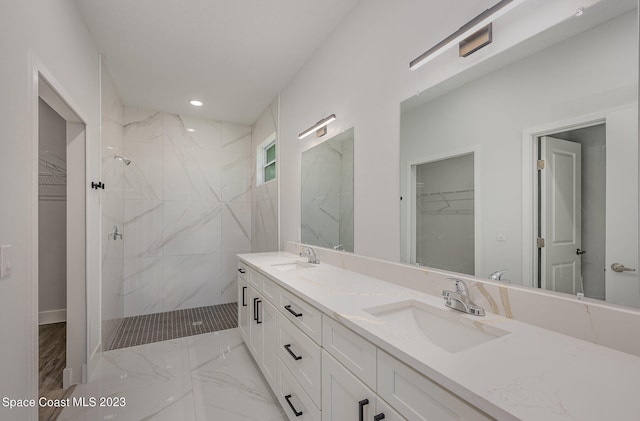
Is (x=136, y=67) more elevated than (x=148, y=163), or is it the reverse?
(x=136, y=67)

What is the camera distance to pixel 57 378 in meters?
2.19

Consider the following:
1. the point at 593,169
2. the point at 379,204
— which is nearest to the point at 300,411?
the point at 379,204

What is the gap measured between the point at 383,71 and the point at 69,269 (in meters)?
2.59

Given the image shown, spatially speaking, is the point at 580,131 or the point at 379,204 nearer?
the point at 580,131

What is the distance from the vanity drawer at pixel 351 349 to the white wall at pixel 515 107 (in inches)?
23.8

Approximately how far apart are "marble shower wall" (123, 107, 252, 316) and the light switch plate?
2893 millimetres

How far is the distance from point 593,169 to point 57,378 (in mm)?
3453

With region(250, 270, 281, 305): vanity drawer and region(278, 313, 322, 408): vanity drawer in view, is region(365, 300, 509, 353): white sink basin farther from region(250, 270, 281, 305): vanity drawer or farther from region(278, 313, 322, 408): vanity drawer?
region(250, 270, 281, 305): vanity drawer

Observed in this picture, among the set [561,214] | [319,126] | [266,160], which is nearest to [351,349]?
[561,214]

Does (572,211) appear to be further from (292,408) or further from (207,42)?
(207,42)

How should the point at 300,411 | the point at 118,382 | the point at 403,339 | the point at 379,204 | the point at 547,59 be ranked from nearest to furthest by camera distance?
1. the point at 403,339
2. the point at 547,59
3. the point at 300,411
4. the point at 379,204
5. the point at 118,382

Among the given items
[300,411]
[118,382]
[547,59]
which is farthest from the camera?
[118,382]

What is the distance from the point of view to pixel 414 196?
1.51 meters

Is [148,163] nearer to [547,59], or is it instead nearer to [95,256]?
[95,256]
